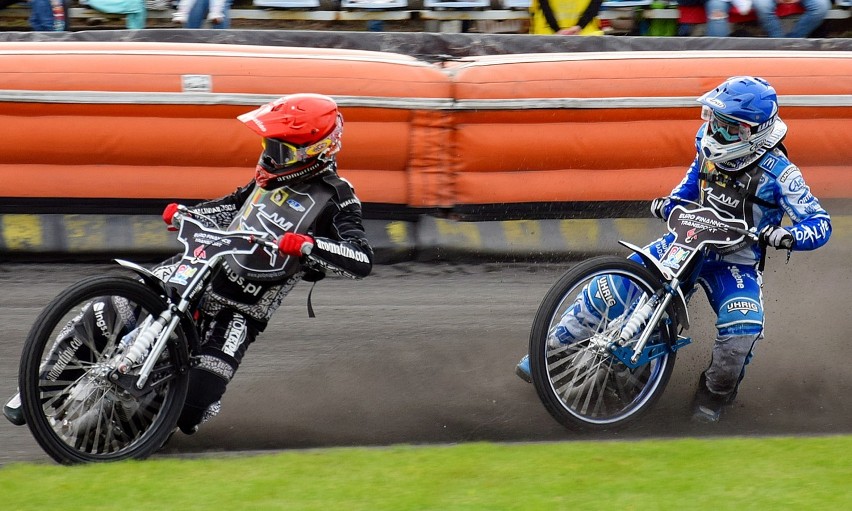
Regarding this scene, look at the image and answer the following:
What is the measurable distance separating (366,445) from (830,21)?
31.7ft

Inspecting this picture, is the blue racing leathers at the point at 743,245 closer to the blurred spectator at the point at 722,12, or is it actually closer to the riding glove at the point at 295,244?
the riding glove at the point at 295,244

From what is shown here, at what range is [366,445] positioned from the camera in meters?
5.28

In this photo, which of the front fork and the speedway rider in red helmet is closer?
the speedway rider in red helmet

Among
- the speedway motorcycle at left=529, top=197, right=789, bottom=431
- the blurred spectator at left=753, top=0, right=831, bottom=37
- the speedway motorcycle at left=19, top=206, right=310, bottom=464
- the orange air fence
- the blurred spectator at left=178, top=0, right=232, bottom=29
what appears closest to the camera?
the speedway motorcycle at left=19, top=206, right=310, bottom=464

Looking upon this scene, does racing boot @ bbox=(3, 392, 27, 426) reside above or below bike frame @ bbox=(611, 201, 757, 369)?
below

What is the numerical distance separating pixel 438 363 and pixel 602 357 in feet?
4.11

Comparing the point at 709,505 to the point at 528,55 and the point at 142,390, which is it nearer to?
the point at 142,390

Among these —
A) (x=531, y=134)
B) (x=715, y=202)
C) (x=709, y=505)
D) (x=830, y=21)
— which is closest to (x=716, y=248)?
(x=715, y=202)

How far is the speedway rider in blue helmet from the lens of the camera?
5.45m

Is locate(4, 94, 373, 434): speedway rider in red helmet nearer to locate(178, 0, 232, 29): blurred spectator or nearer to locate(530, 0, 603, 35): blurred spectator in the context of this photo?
locate(530, 0, 603, 35): blurred spectator

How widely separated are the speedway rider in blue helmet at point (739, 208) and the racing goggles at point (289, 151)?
147cm

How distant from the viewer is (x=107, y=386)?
470 cm

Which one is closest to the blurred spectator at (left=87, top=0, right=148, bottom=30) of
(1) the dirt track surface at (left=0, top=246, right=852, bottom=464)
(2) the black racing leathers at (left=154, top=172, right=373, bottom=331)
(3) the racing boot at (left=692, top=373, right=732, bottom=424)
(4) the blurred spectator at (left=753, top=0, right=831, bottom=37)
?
(1) the dirt track surface at (left=0, top=246, right=852, bottom=464)

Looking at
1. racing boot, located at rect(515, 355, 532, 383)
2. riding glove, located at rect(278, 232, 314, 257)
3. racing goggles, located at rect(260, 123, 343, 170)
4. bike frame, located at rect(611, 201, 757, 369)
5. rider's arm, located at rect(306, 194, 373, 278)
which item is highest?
racing goggles, located at rect(260, 123, 343, 170)
